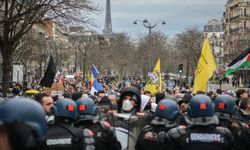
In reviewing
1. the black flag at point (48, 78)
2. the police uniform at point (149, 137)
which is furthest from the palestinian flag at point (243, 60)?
the police uniform at point (149, 137)

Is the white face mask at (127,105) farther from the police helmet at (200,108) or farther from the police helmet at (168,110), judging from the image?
the police helmet at (200,108)

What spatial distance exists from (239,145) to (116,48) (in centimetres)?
8407

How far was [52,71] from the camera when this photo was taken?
1733 cm

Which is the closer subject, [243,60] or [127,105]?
[127,105]

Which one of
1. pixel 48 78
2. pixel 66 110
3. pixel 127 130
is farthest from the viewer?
pixel 48 78

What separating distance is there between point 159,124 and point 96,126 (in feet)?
2.21

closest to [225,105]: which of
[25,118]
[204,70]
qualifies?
[25,118]

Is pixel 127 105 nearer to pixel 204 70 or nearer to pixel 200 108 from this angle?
pixel 200 108

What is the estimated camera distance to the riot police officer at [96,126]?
5297 mm

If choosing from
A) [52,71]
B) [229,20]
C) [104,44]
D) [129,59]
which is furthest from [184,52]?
[52,71]

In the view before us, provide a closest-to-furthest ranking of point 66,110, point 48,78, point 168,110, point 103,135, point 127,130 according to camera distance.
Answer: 1. point 66,110
2. point 103,135
3. point 168,110
4. point 127,130
5. point 48,78

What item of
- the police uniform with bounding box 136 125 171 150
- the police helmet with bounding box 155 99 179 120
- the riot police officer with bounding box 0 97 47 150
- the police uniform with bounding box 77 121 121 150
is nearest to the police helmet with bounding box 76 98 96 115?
the police uniform with bounding box 77 121 121 150

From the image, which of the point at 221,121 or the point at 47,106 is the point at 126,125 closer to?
the point at 221,121

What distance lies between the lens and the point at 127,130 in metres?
5.82
